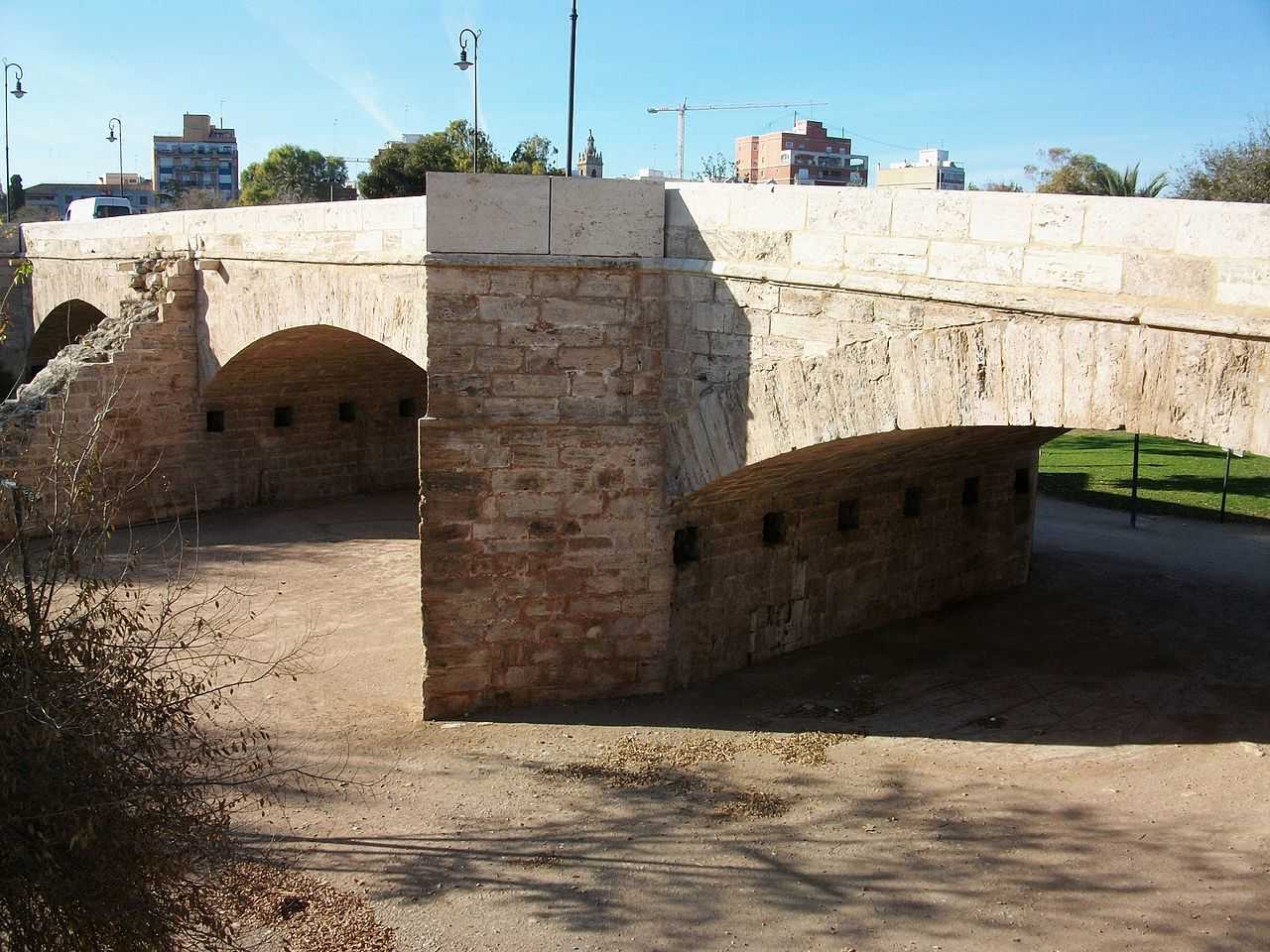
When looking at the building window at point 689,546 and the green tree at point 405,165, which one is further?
the green tree at point 405,165

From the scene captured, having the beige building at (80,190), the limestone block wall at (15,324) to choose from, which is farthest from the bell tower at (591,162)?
the beige building at (80,190)

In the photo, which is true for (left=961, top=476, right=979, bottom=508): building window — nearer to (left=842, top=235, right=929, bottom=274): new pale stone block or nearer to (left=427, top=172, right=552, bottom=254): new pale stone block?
(left=842, top=235, right=929, bottom=274): new pale stone block

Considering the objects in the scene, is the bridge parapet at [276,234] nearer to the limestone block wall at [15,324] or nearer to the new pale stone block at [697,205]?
the new pale stone block at [697,205]

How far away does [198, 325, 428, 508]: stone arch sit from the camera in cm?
1372

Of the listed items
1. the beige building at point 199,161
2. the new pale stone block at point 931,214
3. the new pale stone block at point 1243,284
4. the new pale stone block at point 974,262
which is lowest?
the new pale stone block at point 1243,284

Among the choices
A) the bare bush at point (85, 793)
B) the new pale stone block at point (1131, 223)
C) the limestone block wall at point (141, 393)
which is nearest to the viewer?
the bare bush at point (85, 793)

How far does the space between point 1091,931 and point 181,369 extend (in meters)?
11.5

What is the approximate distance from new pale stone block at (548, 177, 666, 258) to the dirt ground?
9.79ft

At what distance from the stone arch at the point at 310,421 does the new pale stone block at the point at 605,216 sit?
584cm

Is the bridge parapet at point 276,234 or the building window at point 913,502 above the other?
the bridge parapet at point 276,234

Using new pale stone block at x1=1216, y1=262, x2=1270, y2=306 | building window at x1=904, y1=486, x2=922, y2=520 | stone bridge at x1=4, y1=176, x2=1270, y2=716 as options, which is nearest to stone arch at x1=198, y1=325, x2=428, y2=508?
stone bridge at x1=4, y1=176, x2=1270, y2=716

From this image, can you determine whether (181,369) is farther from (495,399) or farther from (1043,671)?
(1043,671)

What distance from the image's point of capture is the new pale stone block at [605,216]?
293 inches

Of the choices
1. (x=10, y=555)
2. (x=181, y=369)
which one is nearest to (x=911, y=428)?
(x=10, y=555)
